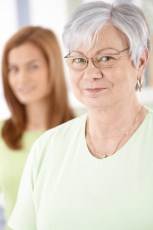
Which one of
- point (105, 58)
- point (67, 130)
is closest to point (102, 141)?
point (67, 130)

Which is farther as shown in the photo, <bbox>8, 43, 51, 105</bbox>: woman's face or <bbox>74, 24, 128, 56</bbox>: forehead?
<bbox>8, 43, 51, 105</bbox>: woman's face

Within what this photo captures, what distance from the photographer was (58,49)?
1439 mm

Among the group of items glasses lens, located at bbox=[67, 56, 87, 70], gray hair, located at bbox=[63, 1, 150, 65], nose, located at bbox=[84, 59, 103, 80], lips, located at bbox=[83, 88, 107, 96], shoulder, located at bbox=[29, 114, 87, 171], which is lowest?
shoulder, located at bbox=[29, 114, 87, 171]

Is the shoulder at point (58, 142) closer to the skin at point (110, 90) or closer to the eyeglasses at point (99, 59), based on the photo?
the skin at point (110, 90)

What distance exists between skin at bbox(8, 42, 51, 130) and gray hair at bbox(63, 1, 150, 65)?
1.13ft

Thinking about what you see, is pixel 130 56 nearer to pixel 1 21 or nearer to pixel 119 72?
pixel 119 72

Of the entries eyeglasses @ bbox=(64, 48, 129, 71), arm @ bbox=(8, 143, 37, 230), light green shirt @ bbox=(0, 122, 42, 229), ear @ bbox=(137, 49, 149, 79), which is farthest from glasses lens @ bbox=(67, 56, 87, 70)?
light green shirt @ bbox=(0, 122, 42, 229)

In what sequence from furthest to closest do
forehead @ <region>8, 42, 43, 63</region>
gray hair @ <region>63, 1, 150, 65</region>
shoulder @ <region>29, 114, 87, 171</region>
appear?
forehead @ <region>8, 42, 43, 63</region> < shoulder @ <region>29, 114, 87, 171</region> < gray hair @ <region>63, 1, 150, 65</region>

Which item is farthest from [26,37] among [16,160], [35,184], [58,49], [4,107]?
[35,184]

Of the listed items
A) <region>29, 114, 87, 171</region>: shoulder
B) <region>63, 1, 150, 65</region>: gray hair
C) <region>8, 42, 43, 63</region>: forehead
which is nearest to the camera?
<region>63, 1, 150, 65</region>: gray hair

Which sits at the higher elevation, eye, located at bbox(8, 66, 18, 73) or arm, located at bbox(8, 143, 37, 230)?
eye, located at bbox(8, 66, 18, 73)

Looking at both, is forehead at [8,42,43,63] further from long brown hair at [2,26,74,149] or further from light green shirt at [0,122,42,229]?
light green shirt at [0,122,42,229]

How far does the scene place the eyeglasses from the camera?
3.58ft

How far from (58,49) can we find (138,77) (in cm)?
38
